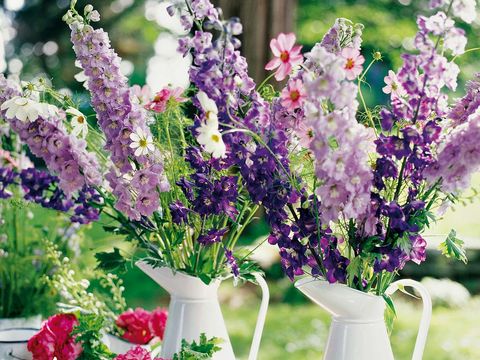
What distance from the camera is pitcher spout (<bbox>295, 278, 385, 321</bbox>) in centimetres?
113

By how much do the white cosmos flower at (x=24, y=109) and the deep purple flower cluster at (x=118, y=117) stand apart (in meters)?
0.09

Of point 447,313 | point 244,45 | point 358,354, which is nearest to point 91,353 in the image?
point 358,354

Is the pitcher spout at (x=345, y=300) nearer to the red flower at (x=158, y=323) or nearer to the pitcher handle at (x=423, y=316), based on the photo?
the pitcher handle at (x=423, y=316)

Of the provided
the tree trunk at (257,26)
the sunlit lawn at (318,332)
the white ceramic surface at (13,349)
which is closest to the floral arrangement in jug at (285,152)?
the white ceramic surface at (13,349)

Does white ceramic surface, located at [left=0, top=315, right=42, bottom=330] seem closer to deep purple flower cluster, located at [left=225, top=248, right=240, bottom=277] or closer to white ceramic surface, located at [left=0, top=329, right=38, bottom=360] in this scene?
white ceramic surface, located at [left=0, top=329, right=38, bottom=360]

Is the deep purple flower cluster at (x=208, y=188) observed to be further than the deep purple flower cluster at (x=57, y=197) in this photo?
No

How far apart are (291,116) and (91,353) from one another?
1.83 feet

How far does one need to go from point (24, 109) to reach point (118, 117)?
148 millimetres

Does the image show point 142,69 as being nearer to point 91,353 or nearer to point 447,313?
point 447,313

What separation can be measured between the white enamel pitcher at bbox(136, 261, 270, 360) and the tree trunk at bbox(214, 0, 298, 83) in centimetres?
348

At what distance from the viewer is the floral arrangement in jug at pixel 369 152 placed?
0.96 m

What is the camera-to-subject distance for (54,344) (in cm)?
133

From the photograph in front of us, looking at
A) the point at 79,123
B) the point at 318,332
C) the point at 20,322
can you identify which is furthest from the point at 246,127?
the point at 318,332

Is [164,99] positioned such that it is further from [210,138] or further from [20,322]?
[20,322]
